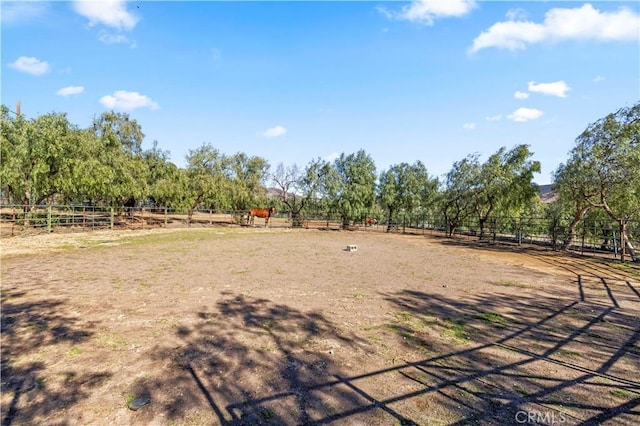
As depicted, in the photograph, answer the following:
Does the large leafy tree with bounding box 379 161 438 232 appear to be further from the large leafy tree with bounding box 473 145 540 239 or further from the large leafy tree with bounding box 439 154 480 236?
the large leafy tree with bounding box 473 145 540 239

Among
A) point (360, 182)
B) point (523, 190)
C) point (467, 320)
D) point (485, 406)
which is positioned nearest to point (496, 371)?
point (485, 406)

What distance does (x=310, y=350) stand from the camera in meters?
3.84

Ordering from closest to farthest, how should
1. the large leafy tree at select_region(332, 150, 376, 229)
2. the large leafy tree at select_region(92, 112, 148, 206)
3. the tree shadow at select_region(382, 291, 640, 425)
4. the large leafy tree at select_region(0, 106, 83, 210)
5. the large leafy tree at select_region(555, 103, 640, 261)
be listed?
1. the tree shadow at select_region(382, 291, 640, 425)
2. the large leafy tree at select_region(555, 103, 640, 261)
3. the large leafy tree at select_region(0, 106, 83, 210)
4. the large leafy tree at select_region(92, 112, 148, 206)
5. the large leafy tree at select_region(332, 150, 376, 229)

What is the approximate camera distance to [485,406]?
278cm

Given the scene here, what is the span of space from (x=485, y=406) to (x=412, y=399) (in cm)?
64

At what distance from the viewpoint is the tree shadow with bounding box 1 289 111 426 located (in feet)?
8.69

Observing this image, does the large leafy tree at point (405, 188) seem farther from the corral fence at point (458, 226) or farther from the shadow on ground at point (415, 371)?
the shadow on ground at point (415, 371)

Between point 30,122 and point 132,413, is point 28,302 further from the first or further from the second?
point 30,122

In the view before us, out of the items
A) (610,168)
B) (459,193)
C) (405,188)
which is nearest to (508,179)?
(459,193)

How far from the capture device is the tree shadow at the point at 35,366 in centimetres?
265

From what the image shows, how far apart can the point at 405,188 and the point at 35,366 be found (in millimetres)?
29824

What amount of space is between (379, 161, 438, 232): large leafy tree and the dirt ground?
22569 millimetres

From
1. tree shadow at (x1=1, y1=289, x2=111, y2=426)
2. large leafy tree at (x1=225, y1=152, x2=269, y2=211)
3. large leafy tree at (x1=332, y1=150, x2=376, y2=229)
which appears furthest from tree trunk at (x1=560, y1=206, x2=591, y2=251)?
large leafy tree at (x1=225, y1=152, x2=269, y2=211)

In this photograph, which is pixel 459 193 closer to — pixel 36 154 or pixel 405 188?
pixel 405 188
